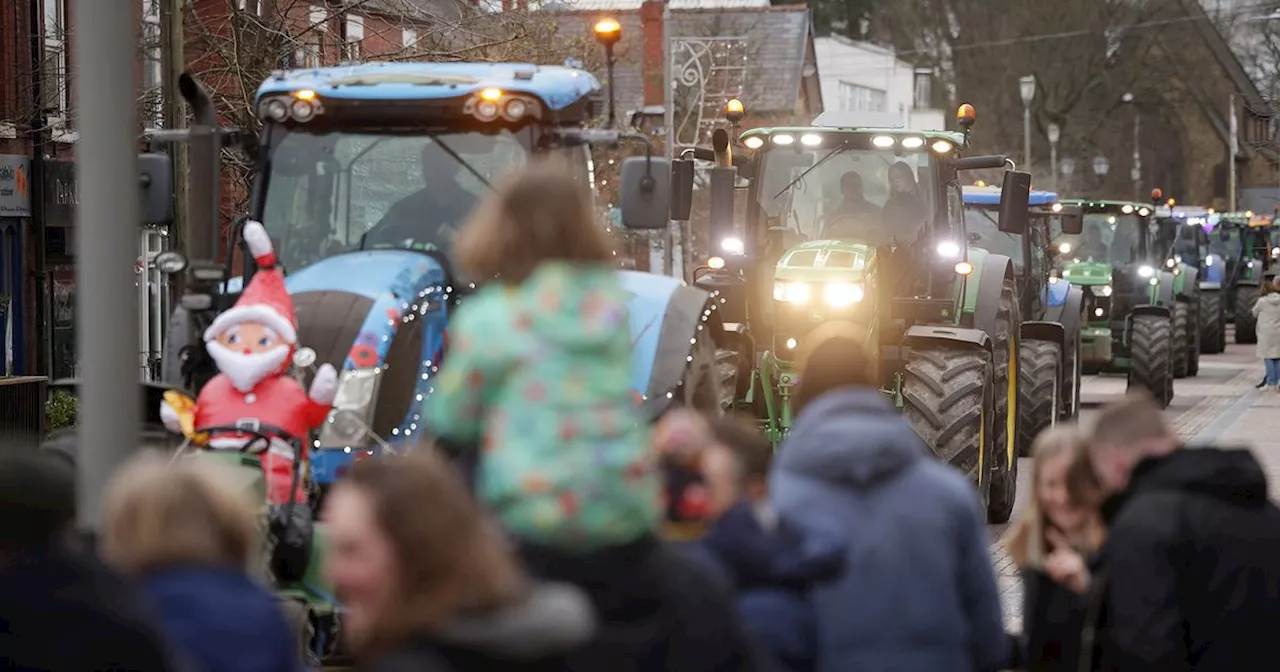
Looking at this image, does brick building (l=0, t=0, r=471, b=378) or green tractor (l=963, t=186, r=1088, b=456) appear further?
brick building (l=0, t=0, r=471, b=378)

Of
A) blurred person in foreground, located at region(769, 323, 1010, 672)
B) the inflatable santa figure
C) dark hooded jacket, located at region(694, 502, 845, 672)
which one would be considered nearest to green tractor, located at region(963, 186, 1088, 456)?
the inflatable santa figure

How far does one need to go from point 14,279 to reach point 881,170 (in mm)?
15034

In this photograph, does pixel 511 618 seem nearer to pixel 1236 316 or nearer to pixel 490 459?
pixel 490 459

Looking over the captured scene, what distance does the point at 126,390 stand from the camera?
6.39 meters

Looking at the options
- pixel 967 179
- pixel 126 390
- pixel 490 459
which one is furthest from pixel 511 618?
pixel 967 179

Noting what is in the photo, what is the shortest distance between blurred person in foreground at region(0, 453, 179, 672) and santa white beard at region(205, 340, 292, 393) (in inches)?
168

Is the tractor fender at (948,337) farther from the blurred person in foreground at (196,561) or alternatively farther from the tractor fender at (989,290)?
the blurred person in foreground at (196,561)

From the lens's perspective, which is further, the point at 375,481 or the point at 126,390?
the point at 126,390

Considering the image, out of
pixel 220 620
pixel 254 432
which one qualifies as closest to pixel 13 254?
pixel 254 432

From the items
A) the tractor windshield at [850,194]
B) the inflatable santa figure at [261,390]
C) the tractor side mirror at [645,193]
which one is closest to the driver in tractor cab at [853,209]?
the tractor windshield at [850,194]

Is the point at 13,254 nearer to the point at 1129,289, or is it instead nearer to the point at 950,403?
the point at 1129,289

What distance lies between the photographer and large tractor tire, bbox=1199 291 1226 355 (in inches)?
1692

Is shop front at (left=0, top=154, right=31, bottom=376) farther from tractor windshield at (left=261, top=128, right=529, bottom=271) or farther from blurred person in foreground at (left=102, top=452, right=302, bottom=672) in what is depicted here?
blurred person in foreground at (left=102, top=452, right=302, bottom=672)

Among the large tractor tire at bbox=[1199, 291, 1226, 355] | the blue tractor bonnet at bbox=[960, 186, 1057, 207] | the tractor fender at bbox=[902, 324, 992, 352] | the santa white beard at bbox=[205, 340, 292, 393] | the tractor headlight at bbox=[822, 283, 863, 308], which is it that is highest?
the blue tractor bonnet at bbox=[960, 186, 1057, 207]
